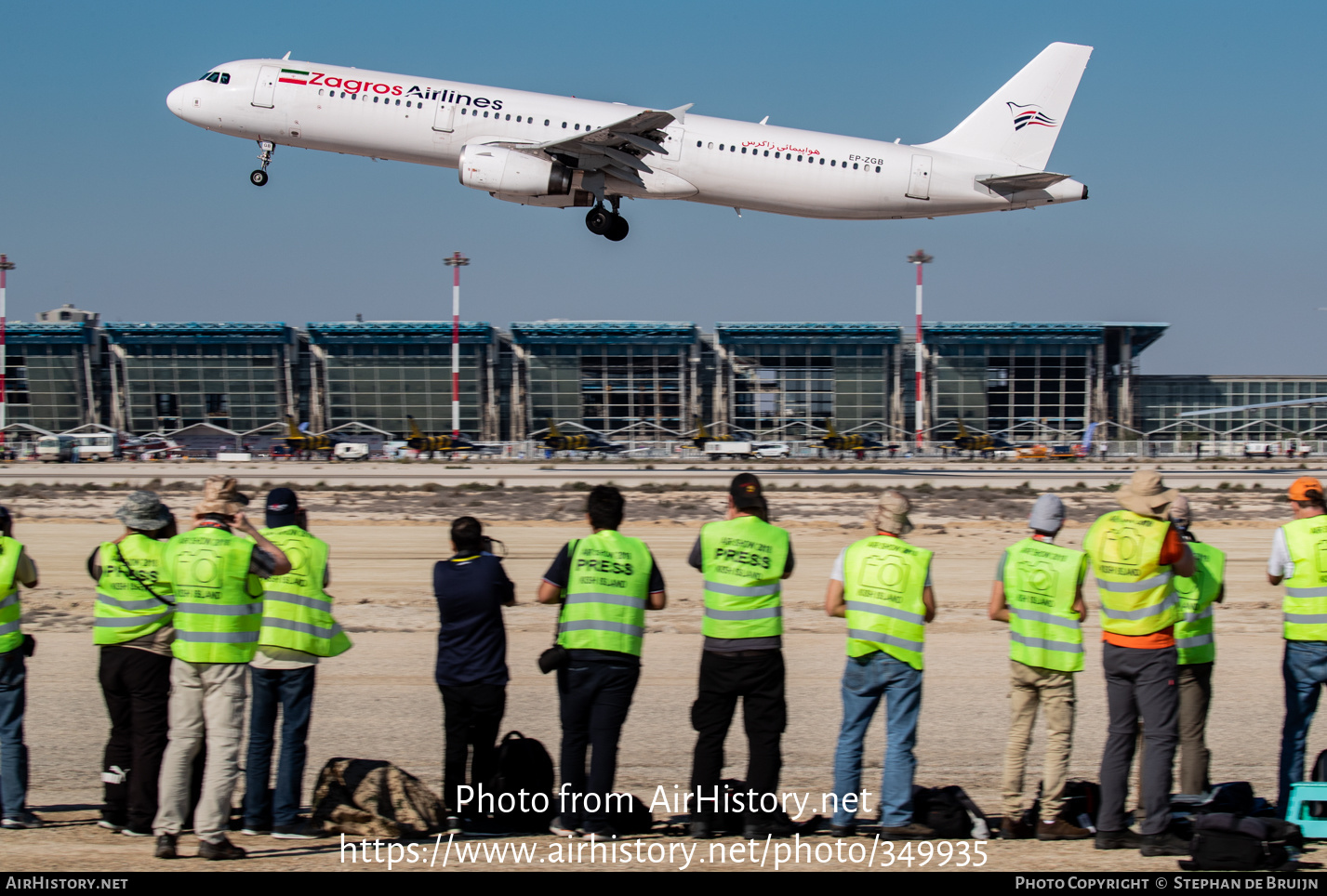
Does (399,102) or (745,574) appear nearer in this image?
(745,574)

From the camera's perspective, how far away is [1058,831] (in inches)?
302

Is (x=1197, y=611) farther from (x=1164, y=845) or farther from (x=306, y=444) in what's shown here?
(x=306, y=444)

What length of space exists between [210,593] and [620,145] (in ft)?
82.5

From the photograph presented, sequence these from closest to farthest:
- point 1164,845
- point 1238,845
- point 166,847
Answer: point 1238,845 < point 166,847 < point 1164,845

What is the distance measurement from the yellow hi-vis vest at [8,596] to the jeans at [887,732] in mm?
5912

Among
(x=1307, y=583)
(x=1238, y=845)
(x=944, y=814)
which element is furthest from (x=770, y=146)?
(x=1238, y=845)

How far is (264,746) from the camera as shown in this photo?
7.77 meters

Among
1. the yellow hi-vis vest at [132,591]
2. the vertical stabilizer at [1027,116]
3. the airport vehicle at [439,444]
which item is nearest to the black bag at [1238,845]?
the yellow hi-vis vest at [132,591]

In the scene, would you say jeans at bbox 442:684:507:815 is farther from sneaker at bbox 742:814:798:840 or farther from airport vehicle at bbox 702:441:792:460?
airport vehicle at bbox 702:441:792:460

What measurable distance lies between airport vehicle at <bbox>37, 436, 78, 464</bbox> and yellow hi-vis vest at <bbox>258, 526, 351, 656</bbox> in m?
69.4

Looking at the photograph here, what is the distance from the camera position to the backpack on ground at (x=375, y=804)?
7.60m

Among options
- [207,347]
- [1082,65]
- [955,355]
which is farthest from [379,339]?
[1082,65]

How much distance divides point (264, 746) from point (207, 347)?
96460mm

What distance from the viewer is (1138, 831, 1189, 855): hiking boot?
23.7ft
